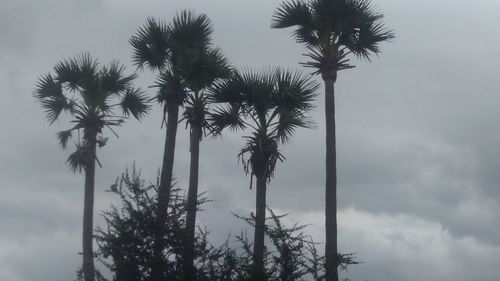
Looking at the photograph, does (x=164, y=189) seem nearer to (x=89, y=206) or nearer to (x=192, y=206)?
(x=192, y=206)

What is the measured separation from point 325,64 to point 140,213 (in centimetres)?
780

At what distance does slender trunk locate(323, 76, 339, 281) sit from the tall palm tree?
4626 mm

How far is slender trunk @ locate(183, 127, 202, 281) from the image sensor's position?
2728 centimetres

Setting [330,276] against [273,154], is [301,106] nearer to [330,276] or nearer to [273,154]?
[273,154]

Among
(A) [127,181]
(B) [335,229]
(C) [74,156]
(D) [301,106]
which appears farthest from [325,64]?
(C) [74,156]

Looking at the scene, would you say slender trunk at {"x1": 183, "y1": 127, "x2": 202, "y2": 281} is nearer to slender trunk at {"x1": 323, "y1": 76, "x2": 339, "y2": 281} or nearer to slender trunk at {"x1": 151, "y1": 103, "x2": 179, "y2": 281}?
slender trunk at {"x1": 151, "y1": 103, "x2": 179, "y2": 281}

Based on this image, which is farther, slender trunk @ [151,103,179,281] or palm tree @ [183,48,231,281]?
palm tree @ [183,48,231,281]

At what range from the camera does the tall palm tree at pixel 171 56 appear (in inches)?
1357

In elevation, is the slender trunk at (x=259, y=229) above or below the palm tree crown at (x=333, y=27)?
below

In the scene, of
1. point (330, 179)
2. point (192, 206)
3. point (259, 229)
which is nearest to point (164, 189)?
point (192, 206)

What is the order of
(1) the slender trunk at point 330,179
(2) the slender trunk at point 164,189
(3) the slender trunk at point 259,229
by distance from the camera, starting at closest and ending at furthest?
(3) the slender trunk at point 259,229 → (2) the slender trunk at point 164,189 → (1) the slender trunk at point 330,179

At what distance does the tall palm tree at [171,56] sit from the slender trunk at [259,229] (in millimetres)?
2823

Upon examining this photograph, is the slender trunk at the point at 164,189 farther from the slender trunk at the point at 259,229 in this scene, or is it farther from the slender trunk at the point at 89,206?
the slender trunk at the point at 89,206

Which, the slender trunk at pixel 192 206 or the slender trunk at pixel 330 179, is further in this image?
the slender trunk at pixel 330 179
